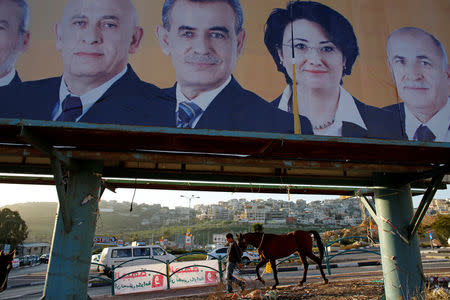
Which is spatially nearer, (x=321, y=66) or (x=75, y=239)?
(x=75, y=239)

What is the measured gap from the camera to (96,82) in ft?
19.4

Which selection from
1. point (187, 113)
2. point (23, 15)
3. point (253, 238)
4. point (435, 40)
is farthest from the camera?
point (253, 238)

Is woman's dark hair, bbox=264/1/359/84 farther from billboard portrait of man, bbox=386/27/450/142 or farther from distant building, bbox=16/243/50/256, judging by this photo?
distant building, bbox=16/243/50/256

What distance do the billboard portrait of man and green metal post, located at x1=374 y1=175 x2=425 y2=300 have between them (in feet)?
5.12

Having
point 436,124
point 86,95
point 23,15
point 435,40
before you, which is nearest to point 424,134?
point 436,124

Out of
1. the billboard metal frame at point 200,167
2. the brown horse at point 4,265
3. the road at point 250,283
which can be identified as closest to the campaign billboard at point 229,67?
the billboard metal frame at point 200,167

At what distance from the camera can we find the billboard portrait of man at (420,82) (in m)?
6.71

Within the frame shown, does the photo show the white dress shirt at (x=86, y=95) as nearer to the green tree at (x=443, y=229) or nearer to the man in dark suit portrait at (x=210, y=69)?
the man in dark suit portrait at (x=210, y=69)

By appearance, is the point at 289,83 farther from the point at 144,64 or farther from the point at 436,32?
the point at 436,32

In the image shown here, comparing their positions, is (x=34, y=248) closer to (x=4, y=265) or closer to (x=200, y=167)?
(x=4, y=265)

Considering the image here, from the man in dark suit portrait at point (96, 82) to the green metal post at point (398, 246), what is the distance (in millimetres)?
5584

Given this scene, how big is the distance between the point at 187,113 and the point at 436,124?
5651 millimetres

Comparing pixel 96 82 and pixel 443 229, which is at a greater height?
pixel 96 82

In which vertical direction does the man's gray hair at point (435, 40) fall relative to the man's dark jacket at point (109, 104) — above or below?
above
